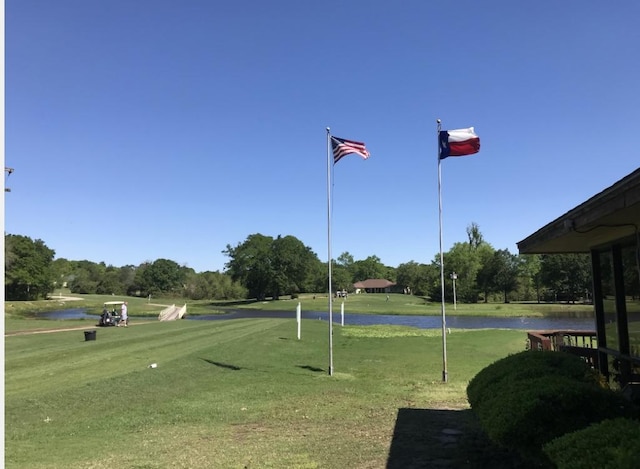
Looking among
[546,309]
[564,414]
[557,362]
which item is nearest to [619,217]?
[557,362]

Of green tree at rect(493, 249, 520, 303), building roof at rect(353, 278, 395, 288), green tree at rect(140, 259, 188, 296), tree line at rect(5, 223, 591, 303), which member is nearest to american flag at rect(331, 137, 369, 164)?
tree line at rect(5, 223, 591, 303)

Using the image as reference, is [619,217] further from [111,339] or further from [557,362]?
[111,339]

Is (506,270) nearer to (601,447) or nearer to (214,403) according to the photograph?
(214,403)

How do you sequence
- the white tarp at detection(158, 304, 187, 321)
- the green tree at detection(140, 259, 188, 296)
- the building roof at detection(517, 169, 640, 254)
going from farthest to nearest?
the green tree at detection(140, 259, 188, 296), the white tarp at detection(158, 304, 187, 321), the building roof at detection(517, 169, 640, 254)

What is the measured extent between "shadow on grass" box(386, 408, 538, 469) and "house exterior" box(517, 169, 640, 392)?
2050 mm

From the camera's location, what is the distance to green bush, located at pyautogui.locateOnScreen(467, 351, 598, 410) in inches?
239

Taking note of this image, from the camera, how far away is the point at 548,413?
4.82 meters

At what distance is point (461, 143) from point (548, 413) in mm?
9674

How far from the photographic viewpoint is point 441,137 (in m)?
13.9

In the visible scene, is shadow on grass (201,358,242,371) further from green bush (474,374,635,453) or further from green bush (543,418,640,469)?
green bush (543,418,640,469)

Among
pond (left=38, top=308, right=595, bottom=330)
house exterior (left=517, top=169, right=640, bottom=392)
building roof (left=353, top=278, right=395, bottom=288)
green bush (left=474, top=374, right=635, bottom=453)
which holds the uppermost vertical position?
building roof (left=353, top=278, right=395, bottom=288)

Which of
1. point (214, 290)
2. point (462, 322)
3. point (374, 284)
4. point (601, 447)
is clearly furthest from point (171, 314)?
point (374, 284)

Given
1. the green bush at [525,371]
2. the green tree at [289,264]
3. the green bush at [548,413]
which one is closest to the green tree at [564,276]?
the green tree at [289,264]

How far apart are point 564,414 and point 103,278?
15693 cm
